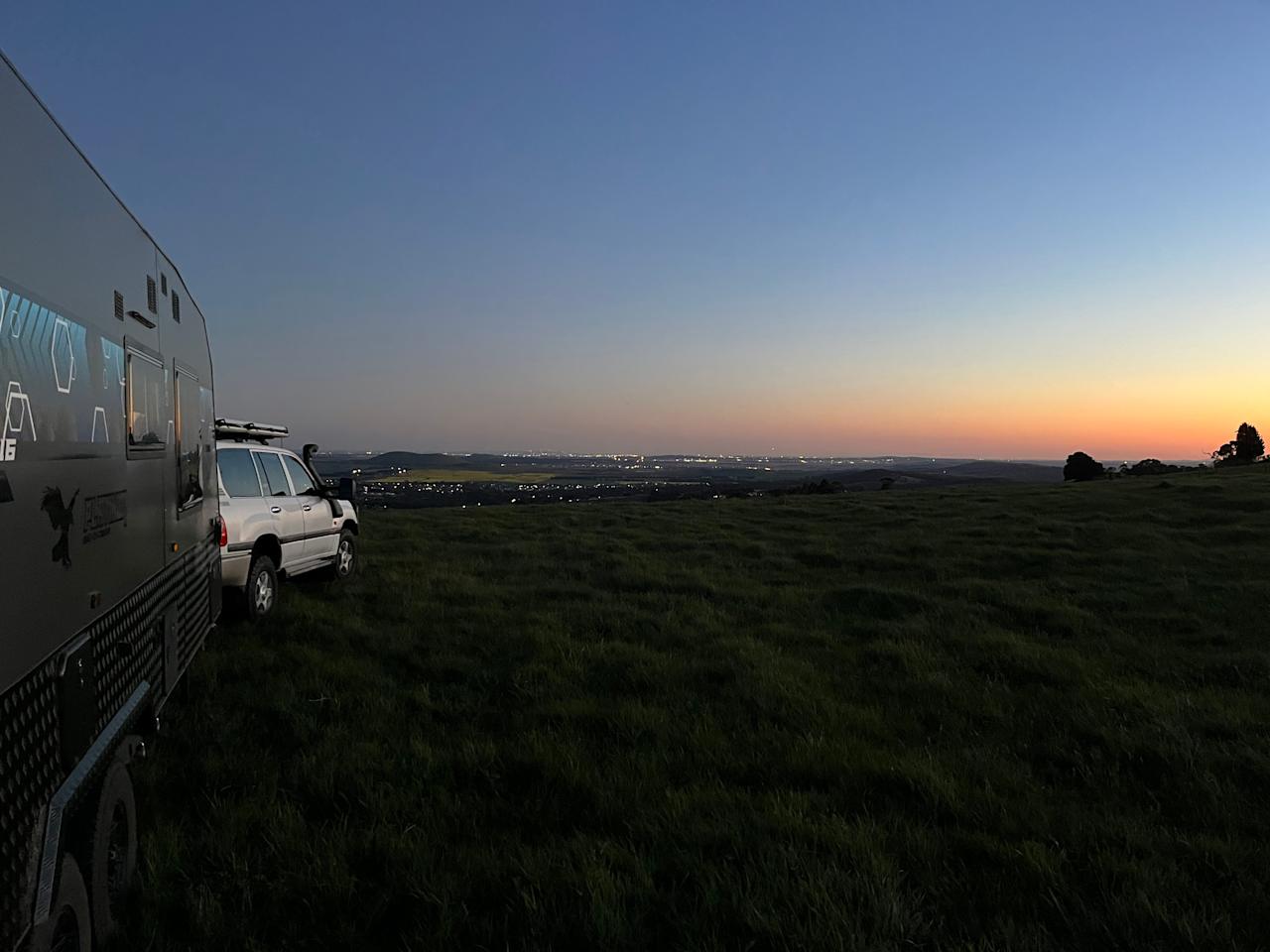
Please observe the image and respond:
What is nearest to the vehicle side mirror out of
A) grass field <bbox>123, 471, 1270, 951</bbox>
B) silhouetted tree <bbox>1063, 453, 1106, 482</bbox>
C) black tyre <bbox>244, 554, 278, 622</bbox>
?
grass field <bbox>123, 471, 1270, 951</bbox>

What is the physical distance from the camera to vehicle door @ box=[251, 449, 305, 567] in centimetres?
836

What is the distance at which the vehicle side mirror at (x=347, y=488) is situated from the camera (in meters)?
9.84

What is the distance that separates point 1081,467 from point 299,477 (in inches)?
1399

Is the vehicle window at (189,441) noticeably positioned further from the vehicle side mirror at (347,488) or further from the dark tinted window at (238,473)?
the vehicle side mirror at (347,488)

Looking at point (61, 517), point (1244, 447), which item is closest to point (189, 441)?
point (61, 517)

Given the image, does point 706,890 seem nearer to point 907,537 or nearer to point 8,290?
point 8,290

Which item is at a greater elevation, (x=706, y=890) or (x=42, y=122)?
(x=42, y=122)

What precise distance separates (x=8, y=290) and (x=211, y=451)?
15.9ft

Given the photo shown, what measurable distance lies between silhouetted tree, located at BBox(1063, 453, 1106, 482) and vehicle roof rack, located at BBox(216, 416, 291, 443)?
114 feet

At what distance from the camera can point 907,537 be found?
1432 centimetres

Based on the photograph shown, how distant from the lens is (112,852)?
2914 millimetres

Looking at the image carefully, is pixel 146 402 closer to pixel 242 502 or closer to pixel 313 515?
pixel 242 502

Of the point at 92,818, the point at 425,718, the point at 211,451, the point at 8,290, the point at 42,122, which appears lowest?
the point at 425,718

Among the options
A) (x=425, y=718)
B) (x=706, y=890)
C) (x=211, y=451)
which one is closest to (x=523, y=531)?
(x=211, y=451)
